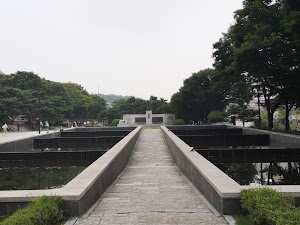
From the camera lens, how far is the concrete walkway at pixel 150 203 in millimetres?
5664

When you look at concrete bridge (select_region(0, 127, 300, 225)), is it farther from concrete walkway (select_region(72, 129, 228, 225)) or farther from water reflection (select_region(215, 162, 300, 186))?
water reflection (select_region(215, 162, 300, 186))

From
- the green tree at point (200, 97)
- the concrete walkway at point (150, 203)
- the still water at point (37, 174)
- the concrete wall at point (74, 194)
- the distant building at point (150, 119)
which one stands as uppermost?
the green tree at point (200, 97)

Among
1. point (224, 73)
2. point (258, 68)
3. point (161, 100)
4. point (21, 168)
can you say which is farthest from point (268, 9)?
point (161, 100)

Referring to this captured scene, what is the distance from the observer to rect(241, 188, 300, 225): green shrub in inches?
165

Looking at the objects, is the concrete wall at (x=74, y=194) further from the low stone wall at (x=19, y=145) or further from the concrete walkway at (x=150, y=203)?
the low stone wall at (x=19, y=145)

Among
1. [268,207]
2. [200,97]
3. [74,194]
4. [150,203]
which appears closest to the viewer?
[268,207]

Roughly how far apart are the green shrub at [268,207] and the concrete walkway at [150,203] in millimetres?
619

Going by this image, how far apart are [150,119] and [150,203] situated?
62.5 meters

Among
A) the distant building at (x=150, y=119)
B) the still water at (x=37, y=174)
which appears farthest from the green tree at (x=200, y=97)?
the still water at (x=37, y=174)

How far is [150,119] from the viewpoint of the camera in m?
69.4

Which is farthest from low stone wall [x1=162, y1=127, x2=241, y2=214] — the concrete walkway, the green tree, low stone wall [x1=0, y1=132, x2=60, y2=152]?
the green tree

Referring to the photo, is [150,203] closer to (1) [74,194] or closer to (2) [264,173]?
(1) [74,194]

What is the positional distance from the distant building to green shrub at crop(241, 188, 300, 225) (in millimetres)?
63463

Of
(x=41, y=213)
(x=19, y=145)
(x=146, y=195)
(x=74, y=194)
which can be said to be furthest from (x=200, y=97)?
(x=41, y=213)
